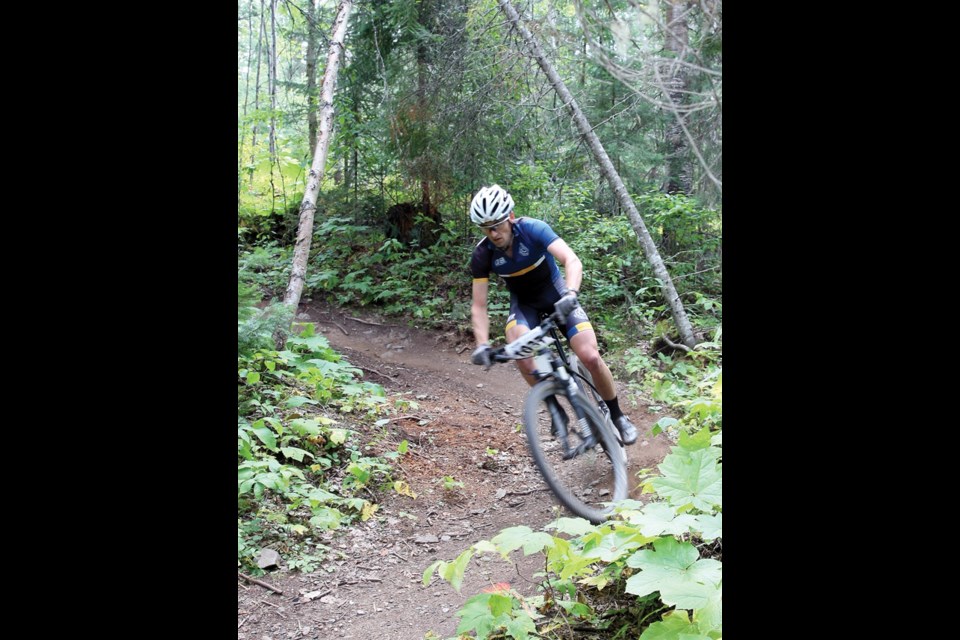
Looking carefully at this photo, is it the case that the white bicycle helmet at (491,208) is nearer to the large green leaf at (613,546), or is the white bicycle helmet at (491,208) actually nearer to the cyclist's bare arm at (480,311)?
the cyclist's bare arm at (480,311)

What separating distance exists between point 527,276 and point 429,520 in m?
2.27

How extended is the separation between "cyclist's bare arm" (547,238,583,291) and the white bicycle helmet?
50 cm

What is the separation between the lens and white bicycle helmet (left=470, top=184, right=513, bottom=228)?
5.29 metres

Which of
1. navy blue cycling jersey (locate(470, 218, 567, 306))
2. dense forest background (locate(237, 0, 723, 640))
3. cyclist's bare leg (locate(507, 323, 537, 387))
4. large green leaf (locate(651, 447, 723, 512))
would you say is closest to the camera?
large green leaf (locate(651, 447, 723, 512))

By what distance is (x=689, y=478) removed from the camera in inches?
121

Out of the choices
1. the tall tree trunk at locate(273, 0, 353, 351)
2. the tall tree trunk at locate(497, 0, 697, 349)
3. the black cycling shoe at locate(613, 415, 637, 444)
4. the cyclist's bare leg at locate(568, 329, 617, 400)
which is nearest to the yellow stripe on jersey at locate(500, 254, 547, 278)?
the cyclist's bare leg at locate(568, 329, 617, 400)

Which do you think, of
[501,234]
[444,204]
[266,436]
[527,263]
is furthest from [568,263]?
[444,204]

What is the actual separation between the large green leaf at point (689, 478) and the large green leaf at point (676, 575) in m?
0.38

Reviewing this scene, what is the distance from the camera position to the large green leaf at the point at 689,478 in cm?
303

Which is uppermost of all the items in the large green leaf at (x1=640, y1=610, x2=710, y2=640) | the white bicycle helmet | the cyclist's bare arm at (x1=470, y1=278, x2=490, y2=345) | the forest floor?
the white bicycle helmet

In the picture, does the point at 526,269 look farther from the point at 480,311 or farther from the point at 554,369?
the point at 554,369

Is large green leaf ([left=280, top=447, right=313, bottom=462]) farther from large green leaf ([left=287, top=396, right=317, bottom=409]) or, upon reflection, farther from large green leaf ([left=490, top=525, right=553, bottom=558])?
large green leaf ([left=490, top=525, right=553, bottom=558])
